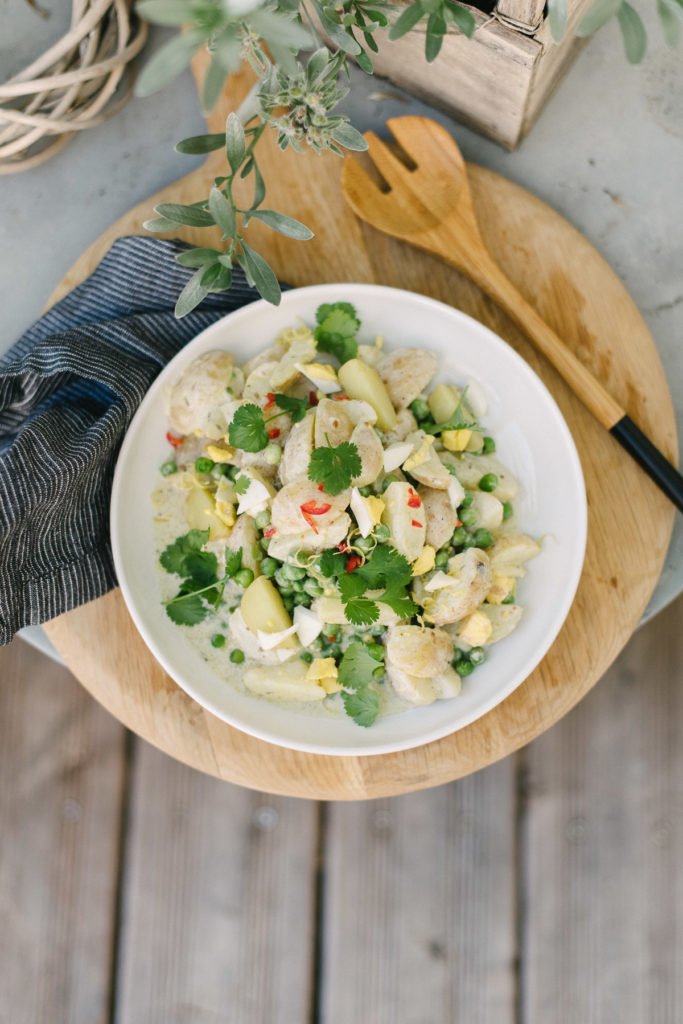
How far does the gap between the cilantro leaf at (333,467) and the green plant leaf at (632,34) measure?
2.36 feet

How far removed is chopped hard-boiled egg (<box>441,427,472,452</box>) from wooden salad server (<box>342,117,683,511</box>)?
0.24 metres

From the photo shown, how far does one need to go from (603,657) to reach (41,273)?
1.43m

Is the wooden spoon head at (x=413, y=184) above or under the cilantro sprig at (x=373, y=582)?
above

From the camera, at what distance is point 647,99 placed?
72.6 inches

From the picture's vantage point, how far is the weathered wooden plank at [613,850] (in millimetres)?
2449

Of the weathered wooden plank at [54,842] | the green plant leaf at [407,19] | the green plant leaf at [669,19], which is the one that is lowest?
the weathered wooden plank at [54,842]

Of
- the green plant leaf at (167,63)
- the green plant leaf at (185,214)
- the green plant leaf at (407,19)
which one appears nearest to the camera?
the green plant leaf at (167,63)

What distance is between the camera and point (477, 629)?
164cm

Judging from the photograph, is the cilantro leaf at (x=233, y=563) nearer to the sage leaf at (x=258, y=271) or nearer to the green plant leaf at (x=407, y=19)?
the sage leaf at (x=258, y=271)

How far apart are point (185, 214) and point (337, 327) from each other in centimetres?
41

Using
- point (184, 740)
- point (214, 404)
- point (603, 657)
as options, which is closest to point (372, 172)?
point (214, 404)

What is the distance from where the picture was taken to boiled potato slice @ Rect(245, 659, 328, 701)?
1.71 meters

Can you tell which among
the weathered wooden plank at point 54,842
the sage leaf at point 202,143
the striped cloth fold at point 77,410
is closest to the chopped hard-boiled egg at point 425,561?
the striped cloth fold at point 77,410

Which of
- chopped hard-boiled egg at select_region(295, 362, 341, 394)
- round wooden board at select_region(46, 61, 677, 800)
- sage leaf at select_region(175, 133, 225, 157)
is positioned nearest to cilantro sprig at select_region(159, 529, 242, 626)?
round wooden board at select_region(46, 61, 677, 800)
